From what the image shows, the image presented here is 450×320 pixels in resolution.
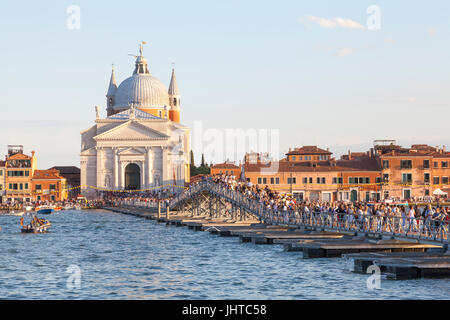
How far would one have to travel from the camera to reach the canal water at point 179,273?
73.4 feet

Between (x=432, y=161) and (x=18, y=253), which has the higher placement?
(x=432, y=161)

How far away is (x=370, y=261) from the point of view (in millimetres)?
24969

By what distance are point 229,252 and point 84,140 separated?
69.7 meters

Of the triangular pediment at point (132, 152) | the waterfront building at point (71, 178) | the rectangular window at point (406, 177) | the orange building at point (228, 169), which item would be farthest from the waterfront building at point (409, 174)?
the waterfront building at point (71, 178)

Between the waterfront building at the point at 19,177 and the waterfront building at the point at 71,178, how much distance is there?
6088 mm

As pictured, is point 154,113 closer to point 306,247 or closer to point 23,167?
point 23,167

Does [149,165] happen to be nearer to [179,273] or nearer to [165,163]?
[165,163]

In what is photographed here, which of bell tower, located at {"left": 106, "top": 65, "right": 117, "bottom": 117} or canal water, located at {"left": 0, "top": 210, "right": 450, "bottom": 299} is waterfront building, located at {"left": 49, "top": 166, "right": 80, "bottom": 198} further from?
canal water, located at {"left": 0, "top": 210, "right": 450, "bottom": 299}

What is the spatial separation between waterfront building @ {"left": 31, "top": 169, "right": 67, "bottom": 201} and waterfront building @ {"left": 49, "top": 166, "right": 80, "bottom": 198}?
3.87 meters

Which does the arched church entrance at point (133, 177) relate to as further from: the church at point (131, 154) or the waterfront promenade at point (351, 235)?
the waterfront promenade at point (351, 235)

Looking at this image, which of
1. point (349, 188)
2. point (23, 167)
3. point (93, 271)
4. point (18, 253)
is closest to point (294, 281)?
point (93, 271)

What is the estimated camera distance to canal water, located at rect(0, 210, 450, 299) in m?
22.4

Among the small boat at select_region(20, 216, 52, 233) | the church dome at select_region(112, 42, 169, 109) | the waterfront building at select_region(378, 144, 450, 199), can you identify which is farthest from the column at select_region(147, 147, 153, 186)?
the small boat at select_region(20, 216, 52, 233)

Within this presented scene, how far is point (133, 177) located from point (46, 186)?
409 inches
